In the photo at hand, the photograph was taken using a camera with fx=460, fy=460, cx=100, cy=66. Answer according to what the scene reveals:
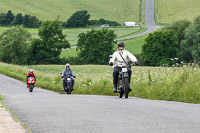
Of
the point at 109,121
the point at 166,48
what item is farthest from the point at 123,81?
the point at 166,48

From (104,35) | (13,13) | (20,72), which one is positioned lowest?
(20,72)

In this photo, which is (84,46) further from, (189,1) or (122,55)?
(122,55)

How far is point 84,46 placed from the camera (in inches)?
3974

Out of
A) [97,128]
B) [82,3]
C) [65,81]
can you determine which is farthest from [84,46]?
[97,128]

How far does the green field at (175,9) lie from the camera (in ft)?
400

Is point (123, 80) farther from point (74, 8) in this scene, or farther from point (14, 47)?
point (74, 8)

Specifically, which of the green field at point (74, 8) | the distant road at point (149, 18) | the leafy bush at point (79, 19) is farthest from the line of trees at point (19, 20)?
the distant road at point (149, 18)

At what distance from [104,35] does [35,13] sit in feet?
137

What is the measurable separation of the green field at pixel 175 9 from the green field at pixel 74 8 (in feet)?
22.4

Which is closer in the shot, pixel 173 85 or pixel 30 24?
pixel 173 85

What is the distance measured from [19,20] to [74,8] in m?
18.9

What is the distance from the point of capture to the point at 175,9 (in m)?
129

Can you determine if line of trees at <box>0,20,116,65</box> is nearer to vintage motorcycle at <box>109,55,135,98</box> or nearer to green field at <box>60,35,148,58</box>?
green field at <box>60,35,148,58</box>

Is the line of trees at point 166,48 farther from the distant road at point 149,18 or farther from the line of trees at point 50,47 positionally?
the distant road at point 149,18
